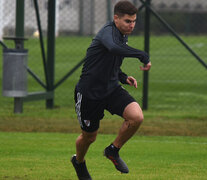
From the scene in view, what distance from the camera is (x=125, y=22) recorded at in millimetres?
6734

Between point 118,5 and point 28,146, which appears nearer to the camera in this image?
point 118,5

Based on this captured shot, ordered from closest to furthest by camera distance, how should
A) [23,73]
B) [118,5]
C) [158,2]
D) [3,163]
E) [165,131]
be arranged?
[118,5]
[3,163]
[165,131]
[23,73]
[158,2]

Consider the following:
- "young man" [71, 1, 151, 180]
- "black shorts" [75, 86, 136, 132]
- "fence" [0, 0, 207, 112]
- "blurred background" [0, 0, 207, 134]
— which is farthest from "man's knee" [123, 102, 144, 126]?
"fence" [0, 0, 207, 112]

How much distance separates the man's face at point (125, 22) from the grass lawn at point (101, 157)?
63.5 inches

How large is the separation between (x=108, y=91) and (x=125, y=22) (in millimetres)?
A: 723

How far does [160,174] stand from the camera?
7.45 metres

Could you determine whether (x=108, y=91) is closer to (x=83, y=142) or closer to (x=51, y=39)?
(x=83, y=142)

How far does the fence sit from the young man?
21.5 ft

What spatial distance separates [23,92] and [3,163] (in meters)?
4.56

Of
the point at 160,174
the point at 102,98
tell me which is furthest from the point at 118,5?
the point at 160,174

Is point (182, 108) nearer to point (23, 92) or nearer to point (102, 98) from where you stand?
point (23, 92)

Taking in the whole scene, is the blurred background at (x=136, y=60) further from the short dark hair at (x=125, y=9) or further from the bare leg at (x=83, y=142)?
the short dark hair at (x=125, y=9)

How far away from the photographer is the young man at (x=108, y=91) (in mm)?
6727

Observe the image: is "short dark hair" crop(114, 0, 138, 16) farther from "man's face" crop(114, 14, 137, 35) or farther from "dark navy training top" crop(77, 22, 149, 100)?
"dark navy training top" crop(77, 22, 149, 100)
